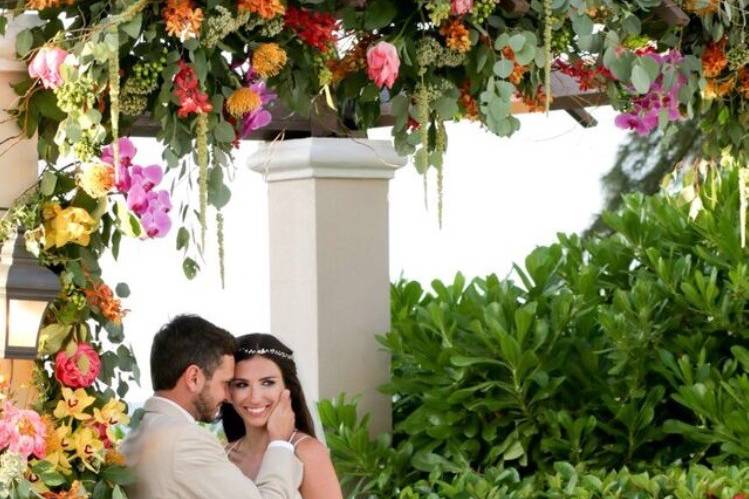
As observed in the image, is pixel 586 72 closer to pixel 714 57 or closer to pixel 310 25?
pixel 714 57

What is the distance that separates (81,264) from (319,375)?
8.55ft

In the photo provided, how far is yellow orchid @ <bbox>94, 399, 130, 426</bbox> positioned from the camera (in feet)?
9.31

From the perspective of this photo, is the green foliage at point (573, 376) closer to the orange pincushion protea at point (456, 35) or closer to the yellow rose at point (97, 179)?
the orange pincushion protea at point (456, 35)

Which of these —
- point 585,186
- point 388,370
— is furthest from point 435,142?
point 585,186

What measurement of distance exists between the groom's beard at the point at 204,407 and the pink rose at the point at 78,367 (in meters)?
0.36

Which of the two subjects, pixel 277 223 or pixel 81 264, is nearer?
pixel 81 264

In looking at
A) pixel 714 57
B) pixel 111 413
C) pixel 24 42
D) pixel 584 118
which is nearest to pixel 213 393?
pixel 111 413

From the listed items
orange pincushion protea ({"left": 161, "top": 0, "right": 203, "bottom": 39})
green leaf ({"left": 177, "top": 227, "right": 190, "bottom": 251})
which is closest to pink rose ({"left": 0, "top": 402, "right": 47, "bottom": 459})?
green leaf ({"left": 177, "top": 227, "right": 190, "bottom": 251})

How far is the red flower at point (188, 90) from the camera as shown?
2.86 metres

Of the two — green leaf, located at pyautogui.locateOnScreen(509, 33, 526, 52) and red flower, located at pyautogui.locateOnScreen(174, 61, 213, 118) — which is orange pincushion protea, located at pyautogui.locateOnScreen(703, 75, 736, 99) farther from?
red flower, located at pyautogui.locateOnScreen(174, 61, 213, 118)

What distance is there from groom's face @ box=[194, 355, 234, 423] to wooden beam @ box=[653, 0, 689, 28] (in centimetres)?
127

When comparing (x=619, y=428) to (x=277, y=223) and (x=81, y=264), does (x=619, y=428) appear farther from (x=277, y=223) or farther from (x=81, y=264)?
(x=81, y=264)

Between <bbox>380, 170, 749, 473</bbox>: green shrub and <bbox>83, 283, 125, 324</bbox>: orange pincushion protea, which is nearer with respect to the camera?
<bbox>83, 283, 125, 324</bbox>: orange pincushion protea

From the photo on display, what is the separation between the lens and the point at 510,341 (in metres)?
5.28
